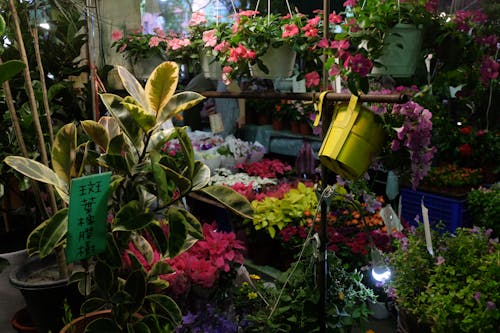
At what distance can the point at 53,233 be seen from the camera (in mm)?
1488

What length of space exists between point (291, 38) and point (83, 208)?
1010mm

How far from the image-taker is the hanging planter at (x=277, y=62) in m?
1.93

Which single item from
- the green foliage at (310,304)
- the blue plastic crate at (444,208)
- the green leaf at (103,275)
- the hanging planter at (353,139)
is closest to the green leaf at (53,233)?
the green leaf at (103,275)

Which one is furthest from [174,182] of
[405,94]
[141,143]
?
[405,94]

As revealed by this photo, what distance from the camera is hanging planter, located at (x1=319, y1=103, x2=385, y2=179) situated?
145 centimetres

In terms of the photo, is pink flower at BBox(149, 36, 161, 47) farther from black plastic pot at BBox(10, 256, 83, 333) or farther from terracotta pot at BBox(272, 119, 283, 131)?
terracotta pot at BBox(272, 119, 283, 131)

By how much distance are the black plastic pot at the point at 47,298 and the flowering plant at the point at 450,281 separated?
1.35 m

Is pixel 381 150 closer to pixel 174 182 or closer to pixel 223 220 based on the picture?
pixel 174 182

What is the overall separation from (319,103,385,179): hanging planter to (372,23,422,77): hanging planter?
197 mm

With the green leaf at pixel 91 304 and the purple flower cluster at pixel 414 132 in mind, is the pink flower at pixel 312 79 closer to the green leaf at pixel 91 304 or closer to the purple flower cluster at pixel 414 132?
the purple flower cluster at pixel 414 132

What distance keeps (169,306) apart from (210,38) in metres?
1.17

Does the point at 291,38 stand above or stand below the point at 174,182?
above

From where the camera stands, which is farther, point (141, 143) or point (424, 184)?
point (424, 184)

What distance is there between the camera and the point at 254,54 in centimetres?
189
